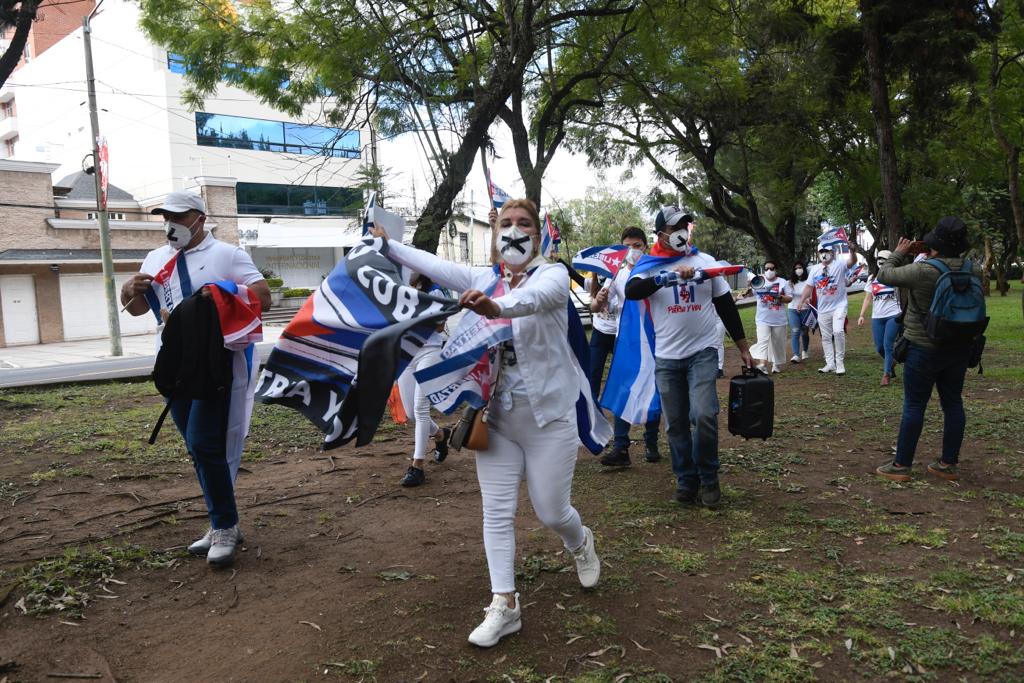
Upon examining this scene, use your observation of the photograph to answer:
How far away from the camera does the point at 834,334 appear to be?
1186 cm

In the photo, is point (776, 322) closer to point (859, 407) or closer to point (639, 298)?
point (859, 407)

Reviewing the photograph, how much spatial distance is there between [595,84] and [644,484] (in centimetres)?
1098

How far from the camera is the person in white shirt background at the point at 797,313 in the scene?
505 inches

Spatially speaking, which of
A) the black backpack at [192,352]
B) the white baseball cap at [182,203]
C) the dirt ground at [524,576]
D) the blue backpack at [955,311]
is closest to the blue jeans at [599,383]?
the dirt ground at [524,576]

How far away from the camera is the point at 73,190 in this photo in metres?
38.8

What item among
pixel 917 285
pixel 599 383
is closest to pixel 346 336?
pixel 599 383

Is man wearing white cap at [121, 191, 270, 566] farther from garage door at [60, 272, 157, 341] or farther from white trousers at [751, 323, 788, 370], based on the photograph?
garage door at [60, 272, 157, 341]

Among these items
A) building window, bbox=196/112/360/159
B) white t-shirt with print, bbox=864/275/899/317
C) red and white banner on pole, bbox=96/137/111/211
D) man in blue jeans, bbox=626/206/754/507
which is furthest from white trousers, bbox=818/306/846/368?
building window, bbox=196/112/360/159

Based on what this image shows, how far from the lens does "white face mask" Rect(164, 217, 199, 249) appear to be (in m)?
4.48

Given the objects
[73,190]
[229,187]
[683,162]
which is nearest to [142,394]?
[683,162]

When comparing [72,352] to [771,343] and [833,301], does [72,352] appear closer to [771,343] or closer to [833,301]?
[771,343]

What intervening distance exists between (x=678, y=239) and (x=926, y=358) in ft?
6.76

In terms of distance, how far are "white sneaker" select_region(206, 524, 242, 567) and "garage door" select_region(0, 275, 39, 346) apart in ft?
102

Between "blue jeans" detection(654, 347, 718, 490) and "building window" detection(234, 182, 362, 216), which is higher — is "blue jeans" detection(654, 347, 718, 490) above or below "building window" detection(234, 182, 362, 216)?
below
